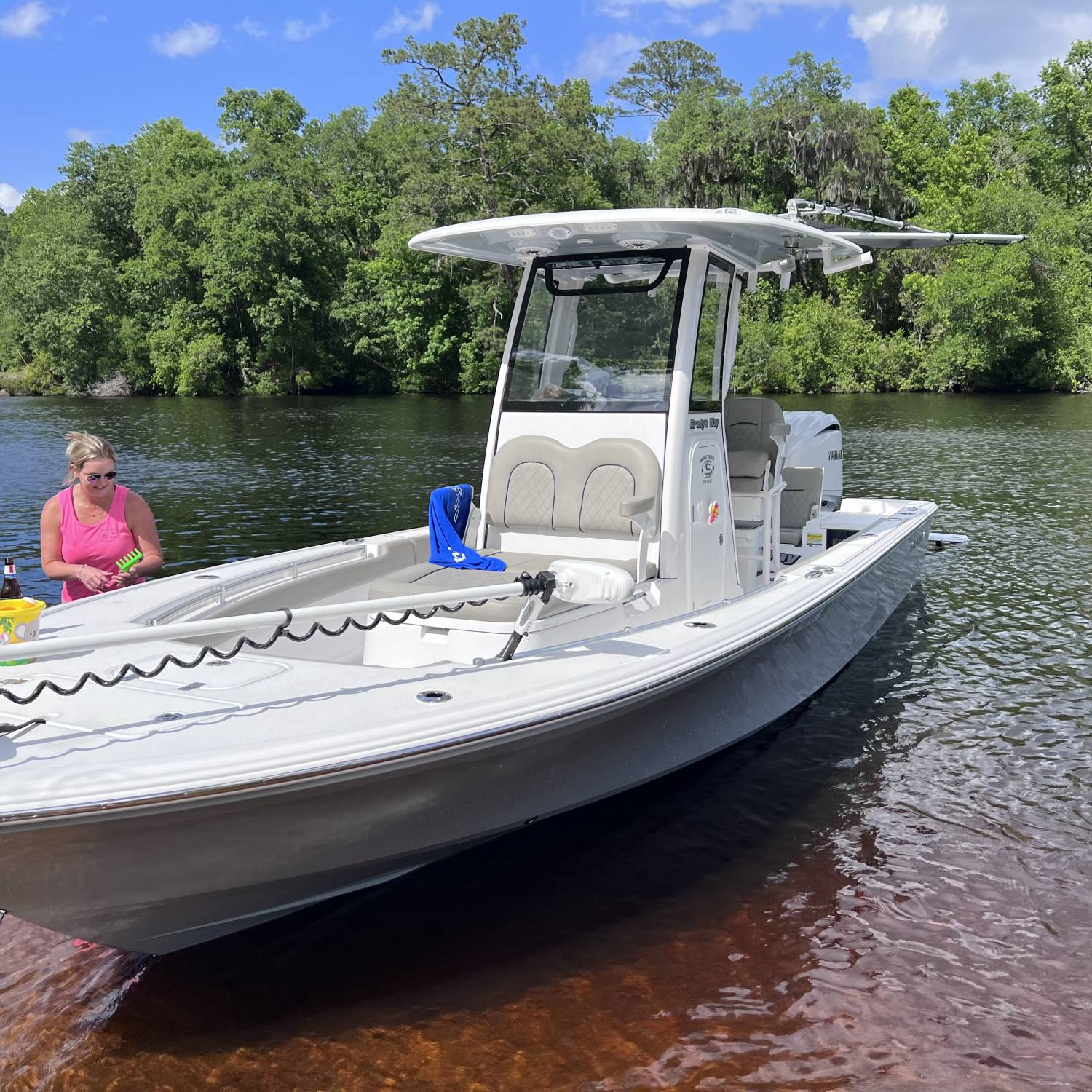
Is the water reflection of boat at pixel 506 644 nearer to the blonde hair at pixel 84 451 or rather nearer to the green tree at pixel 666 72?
the blonde hair at pixel 84 451

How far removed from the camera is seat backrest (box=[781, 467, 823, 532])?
715cm

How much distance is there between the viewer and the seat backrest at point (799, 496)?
7.15m

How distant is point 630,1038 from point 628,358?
130 inches

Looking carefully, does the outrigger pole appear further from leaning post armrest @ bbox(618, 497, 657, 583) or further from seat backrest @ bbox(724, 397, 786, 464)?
leaning post armrest @ bbox(618, 497, 657, 583)

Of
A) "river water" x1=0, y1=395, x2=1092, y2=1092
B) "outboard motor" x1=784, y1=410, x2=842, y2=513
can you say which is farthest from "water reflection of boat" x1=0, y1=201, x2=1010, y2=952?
"outboard motor" x1=784, y1=410, x2=842, y2=513

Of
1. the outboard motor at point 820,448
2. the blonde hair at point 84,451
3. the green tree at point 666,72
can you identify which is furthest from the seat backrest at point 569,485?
the green tree at point 666,72

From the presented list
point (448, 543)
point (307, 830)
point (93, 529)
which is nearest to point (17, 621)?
point (307, 830)

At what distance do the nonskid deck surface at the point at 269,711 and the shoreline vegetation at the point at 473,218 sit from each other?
35.3m

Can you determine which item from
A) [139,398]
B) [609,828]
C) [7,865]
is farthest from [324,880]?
[139,398]

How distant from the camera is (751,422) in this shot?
639 centimetres

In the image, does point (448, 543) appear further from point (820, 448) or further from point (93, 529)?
point (820, 448)

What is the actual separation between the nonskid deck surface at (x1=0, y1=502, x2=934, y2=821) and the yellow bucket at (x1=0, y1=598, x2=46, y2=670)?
0.42ft

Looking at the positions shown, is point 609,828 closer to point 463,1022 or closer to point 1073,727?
point 463,1022

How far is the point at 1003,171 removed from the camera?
157 ft
